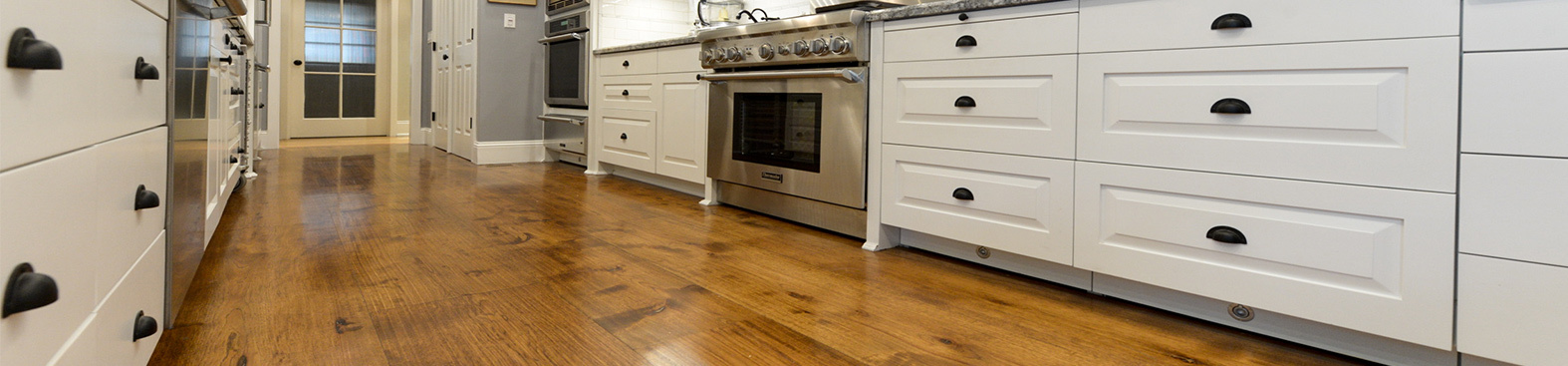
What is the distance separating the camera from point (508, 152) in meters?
5.04

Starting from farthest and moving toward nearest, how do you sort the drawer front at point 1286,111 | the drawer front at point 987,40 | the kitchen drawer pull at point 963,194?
the kitchen drawer pull at point 963,194 < the drawer front at point 987,40 < the drawer front at point 1286,111

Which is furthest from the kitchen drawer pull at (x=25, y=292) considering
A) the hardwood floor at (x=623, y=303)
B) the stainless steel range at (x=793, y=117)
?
the stainless steel range at (x=793, y=117)

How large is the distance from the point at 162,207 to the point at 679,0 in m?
3.48

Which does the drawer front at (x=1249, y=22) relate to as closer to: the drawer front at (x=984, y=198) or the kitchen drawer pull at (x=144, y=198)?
the drawer front at (x=984, y=198)

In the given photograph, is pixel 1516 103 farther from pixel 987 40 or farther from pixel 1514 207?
pixel 987 40

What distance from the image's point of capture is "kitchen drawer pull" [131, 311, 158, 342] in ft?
3.47

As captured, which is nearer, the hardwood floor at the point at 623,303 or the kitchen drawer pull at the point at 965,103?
the hardwood floor at the point at 623,303

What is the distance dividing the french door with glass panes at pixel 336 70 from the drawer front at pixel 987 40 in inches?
282

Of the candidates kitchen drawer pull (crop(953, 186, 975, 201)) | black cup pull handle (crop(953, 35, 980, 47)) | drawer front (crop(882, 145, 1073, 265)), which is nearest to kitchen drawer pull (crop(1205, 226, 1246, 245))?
drawer front (crop(882, 145, 1073, 265))

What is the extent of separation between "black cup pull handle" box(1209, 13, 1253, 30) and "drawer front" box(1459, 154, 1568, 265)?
0.38 metres

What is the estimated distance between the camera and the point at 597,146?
4238mm

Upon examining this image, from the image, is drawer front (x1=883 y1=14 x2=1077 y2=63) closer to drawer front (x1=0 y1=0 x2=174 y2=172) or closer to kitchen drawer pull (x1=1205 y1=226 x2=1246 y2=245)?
kitchen drawer pull (x1=1205 y1=226 x2=1246 y2=245)

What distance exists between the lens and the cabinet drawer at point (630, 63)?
3634mm

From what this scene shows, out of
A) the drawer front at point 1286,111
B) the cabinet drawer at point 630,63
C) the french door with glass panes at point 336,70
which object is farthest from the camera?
the french door with glass panes at point 336,70
